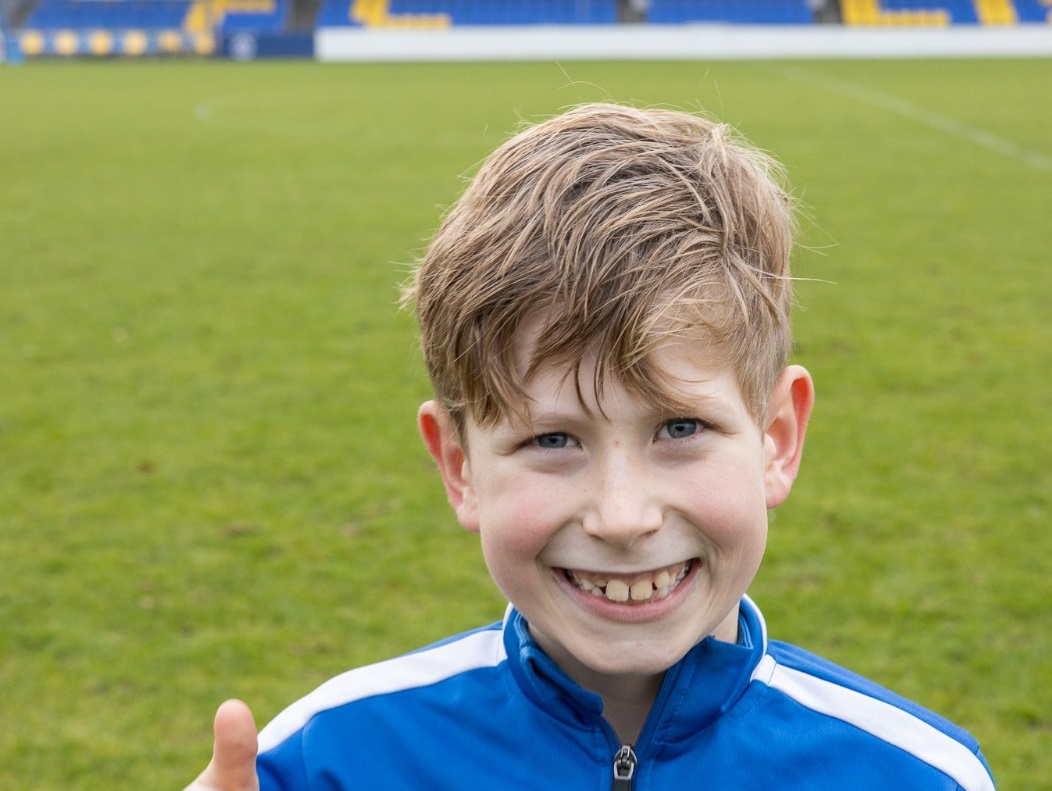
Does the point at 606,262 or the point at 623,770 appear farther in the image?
the point at 623,770

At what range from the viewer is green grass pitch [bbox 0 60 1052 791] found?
4016 mm

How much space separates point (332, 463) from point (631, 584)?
14.5 ft

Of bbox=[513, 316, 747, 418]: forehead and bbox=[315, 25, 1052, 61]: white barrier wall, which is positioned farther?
bbox=[315, 25, 1052, 61]: white barrier wall

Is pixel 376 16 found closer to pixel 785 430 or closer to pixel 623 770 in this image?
pixel 785 430

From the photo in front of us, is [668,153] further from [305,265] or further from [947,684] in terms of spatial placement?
[305,265]

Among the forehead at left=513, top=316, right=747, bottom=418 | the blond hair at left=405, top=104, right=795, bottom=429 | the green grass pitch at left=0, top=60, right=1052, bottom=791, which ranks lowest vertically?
the green grass pitch at left=0, top=60, right=1052, bottom=791

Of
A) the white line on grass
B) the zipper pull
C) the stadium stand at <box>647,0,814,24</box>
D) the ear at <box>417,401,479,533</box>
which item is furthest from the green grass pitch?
the stadium stand at <box>647,0,814,24</box>

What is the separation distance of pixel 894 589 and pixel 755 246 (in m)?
3.16

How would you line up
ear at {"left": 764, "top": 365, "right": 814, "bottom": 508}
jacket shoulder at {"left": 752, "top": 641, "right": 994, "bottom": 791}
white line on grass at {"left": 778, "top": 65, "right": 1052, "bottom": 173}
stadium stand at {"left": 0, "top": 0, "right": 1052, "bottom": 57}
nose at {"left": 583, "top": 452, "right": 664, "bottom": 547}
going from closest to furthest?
nose at {"left": 583, "top": 452, "right": 664, "bottom": 547} → jacket shoulder at {"left": 752, "top": 641, "right": 994, "bottom": 791} → ear at {"left": 764, "top": 365, "right": 814, "bottom": 508} → white line on grass at {"left": 778, "top": 65, "right": 1052, "bottom": 173} → stadium stand at {"left": 0, "top": 0, "right": 1052, "bottom": 57}

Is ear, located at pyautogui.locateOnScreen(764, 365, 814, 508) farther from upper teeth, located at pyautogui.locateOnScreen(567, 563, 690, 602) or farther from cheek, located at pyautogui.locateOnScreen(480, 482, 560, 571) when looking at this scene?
cheek, located at pyautogui.locateOnScreen(480, 482, 560, 571)

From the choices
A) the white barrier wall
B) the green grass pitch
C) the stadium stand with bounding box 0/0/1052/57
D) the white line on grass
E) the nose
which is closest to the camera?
the nose

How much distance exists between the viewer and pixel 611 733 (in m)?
1.67

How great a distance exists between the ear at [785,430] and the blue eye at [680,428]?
226mm

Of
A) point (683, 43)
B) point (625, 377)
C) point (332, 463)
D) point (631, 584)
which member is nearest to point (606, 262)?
point (625, 377)
